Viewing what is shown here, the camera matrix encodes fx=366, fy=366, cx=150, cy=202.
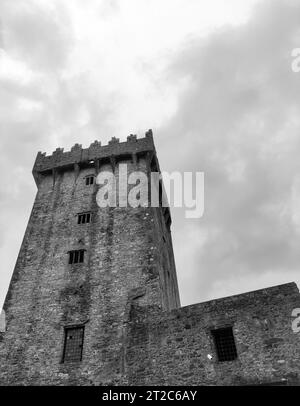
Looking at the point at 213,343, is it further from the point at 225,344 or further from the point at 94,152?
the point at 94,152

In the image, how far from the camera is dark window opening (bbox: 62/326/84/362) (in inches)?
651

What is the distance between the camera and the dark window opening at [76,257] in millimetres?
20031

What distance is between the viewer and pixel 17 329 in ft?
58.6

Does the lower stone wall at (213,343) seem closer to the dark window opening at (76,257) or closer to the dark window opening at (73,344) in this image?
the dark window opening at (73,344)

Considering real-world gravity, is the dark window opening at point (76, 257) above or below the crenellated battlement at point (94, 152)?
below

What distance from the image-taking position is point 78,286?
18.8 m

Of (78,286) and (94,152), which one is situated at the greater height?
(94,152)

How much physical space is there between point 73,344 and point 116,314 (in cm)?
236

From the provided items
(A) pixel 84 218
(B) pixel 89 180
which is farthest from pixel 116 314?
(B) pixel 89 180

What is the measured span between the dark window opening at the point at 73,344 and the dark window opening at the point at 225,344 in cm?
628

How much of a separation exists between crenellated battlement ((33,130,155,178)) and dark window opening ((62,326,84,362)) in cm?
1229

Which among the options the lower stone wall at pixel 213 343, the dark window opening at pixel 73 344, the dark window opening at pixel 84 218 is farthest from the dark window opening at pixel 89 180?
the lower stone wall at pixel 213 343
